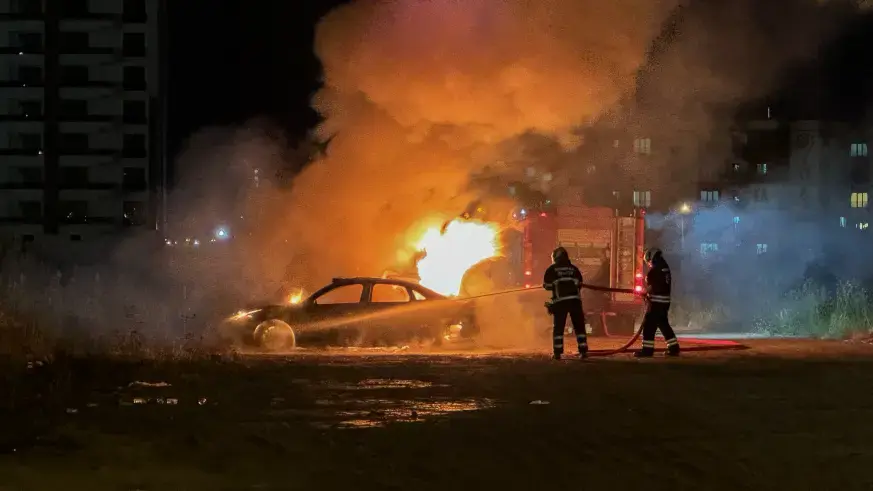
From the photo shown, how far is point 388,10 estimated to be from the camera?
66.7ft

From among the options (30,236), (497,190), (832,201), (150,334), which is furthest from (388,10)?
(832,201)

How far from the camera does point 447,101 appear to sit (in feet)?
66.9

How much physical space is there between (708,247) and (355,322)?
37001 millimetres

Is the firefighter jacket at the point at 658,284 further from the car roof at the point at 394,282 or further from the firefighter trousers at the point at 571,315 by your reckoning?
the car roof at the point at 394,282

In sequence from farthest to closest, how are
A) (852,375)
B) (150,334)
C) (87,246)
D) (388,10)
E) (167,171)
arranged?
(167,171) < (87,246) < (388,10) < (150,334) < (852,375)

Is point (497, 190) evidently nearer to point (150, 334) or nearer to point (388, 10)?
point (388, 10)

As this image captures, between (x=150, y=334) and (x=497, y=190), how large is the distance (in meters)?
8.01

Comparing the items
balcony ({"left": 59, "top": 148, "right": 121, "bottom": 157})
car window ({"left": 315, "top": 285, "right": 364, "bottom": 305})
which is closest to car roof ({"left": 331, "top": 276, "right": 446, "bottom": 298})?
car window ({"left": 315, "top": 285, "right": 364, "bottom": 305})

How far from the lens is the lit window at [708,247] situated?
1898 inches

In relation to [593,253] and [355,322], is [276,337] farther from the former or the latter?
[593,253]

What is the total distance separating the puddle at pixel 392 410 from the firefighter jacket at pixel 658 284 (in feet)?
18.0

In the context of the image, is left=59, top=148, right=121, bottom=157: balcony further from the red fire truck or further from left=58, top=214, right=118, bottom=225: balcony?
the red fire truck

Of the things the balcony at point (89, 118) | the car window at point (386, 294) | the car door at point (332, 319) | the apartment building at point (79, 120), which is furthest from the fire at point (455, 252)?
the balcony at point (89, 118)

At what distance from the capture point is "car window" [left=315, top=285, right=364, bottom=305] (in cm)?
1781
